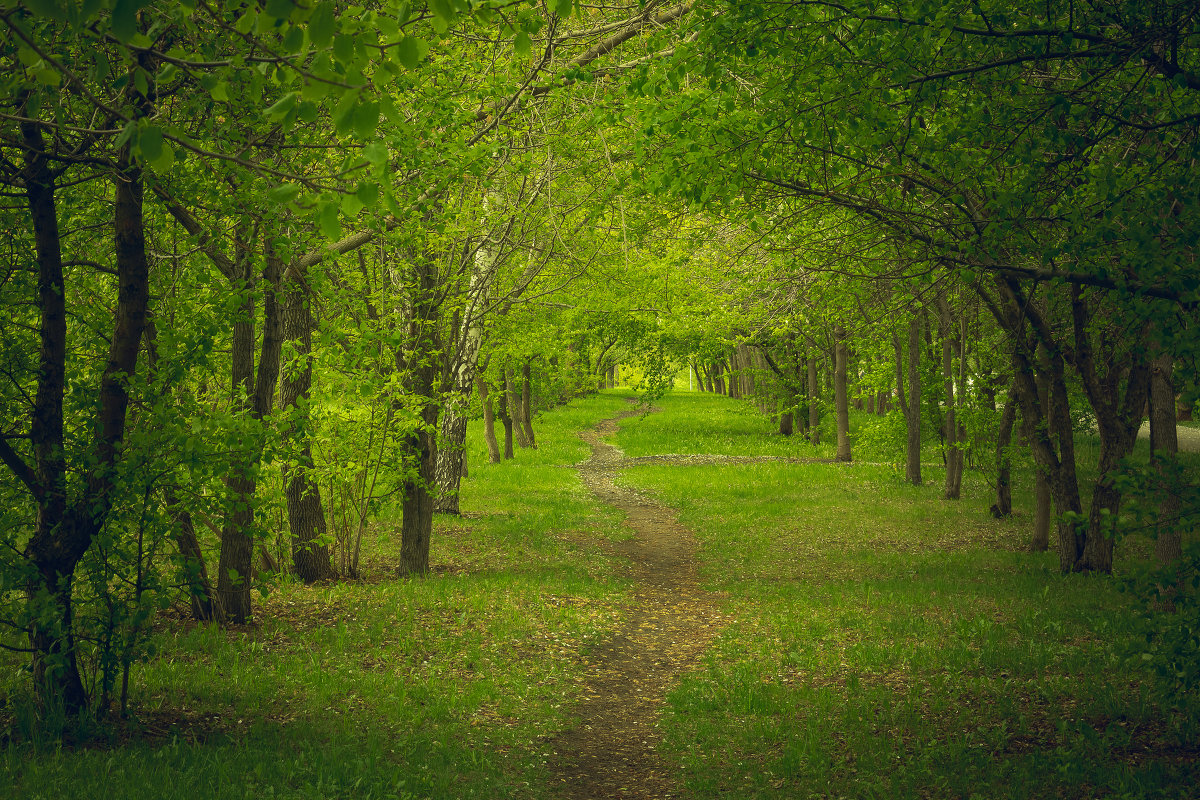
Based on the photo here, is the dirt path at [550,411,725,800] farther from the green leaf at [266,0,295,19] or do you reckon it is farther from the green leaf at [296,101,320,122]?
the green leaf at [266,0,295,19]

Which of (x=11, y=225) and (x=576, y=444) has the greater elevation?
(x=11, y=225)

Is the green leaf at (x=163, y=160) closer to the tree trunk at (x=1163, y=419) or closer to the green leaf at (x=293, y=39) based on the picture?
the green leaf at (x=293, y=39)

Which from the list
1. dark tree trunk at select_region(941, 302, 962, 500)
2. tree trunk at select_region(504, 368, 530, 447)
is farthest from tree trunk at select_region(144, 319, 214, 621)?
tree trunk at select_region(504, 368, 530, 447)

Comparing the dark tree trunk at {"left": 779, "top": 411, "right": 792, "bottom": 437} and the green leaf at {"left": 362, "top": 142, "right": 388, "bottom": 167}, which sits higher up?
the green leaf at {"left": 362, "top": 142, "right": 388, "bottom": 167}

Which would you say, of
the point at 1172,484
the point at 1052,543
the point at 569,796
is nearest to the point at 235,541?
the point at 569,796

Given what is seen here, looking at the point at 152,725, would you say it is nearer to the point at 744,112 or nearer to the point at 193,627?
the point at 193,627

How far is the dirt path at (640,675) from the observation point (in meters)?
6.71

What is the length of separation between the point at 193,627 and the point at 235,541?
1.04 m

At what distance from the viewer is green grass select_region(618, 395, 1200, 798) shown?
599 centimetres

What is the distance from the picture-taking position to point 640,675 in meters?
9.29

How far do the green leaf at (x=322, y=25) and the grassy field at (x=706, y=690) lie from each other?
4456 mm

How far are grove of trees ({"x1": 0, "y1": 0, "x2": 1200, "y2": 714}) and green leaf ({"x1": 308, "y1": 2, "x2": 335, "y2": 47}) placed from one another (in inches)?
0.4

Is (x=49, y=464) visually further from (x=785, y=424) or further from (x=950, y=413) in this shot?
(x=785, y=424)

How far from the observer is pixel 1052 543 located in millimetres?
14836
